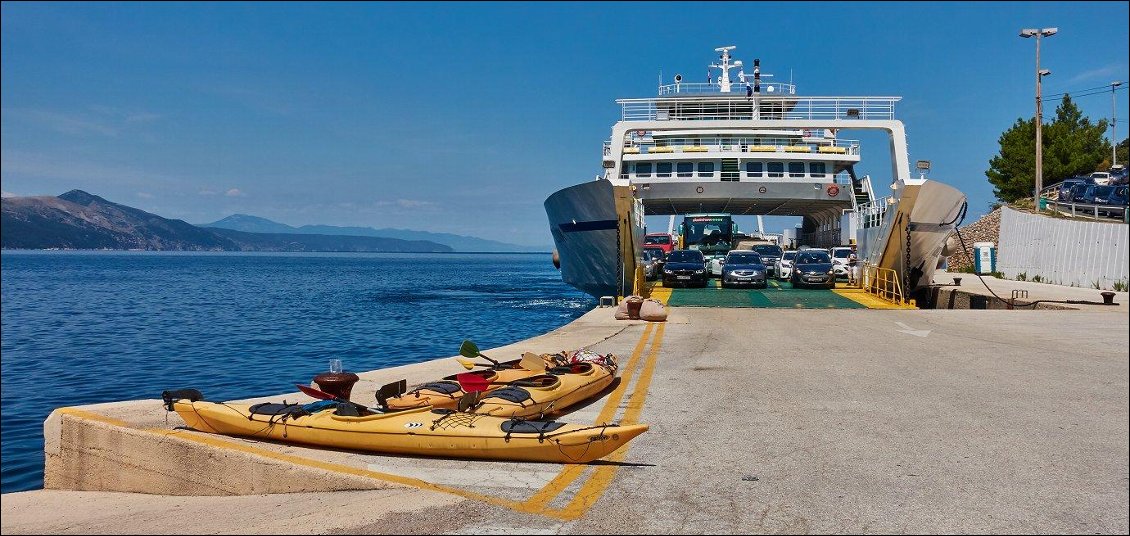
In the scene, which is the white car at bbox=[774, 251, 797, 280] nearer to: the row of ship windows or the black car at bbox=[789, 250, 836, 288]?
the black car at bbox=[789, 250, 836, 288]

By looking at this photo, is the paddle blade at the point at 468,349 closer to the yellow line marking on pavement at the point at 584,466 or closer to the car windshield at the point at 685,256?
the yellow line marking on pavement at the point at 584,466

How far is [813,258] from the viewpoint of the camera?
2820cm

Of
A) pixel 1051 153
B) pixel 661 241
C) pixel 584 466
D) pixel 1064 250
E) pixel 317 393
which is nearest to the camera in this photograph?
pixel 1064 250

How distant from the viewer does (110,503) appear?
647cm

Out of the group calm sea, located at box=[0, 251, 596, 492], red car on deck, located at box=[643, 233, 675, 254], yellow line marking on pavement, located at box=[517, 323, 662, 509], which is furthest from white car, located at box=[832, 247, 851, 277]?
yellow line marking on pavement, located at box=[517, 323, 662, 509]

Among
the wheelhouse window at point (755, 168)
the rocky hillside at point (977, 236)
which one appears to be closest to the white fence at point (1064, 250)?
the wheelhouse window at point (755, 168)

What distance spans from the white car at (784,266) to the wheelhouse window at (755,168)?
4.30 metres

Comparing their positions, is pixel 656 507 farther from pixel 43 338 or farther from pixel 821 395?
pixel 43 338

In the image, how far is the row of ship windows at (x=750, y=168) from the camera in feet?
115

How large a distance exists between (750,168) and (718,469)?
31.6 meters

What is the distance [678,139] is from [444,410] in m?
33.0

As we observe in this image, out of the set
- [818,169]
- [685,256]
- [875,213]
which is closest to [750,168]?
[818,169]

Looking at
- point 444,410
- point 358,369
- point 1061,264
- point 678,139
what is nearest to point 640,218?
point 678,139

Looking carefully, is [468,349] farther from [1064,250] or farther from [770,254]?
[770,254]
